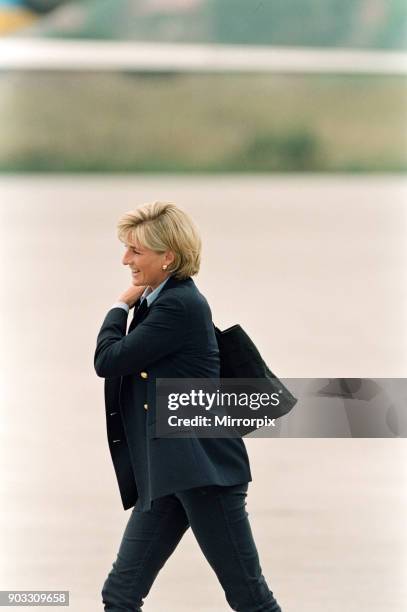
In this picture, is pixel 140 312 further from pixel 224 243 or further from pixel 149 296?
pixel 224 243

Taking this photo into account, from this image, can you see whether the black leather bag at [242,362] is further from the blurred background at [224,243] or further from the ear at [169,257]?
the blurred background at [224,243]

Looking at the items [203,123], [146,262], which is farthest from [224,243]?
[203,123]

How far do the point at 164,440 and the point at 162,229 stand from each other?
0.56m

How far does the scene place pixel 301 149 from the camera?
26156mm

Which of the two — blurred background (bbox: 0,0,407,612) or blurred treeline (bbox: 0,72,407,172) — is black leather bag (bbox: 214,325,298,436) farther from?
blurred treeline (bbox: 0,72,407,172)

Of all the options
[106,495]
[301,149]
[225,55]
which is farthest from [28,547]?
[225,55]

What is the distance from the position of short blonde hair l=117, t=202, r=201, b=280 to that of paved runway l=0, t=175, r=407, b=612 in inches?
63.6

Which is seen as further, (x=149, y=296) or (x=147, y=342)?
(x=149, y=296)

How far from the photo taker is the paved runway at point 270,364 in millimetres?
4859

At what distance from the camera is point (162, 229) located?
11.0 feet

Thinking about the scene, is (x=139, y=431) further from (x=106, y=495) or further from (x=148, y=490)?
(x=106, y=495)

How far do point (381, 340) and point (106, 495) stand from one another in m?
4.24

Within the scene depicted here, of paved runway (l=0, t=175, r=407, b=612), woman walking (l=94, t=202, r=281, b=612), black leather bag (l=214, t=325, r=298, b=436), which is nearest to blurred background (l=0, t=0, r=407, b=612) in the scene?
paved runway (l=0, t=175, r=407, b=612)

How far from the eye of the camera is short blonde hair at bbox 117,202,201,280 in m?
3.34
